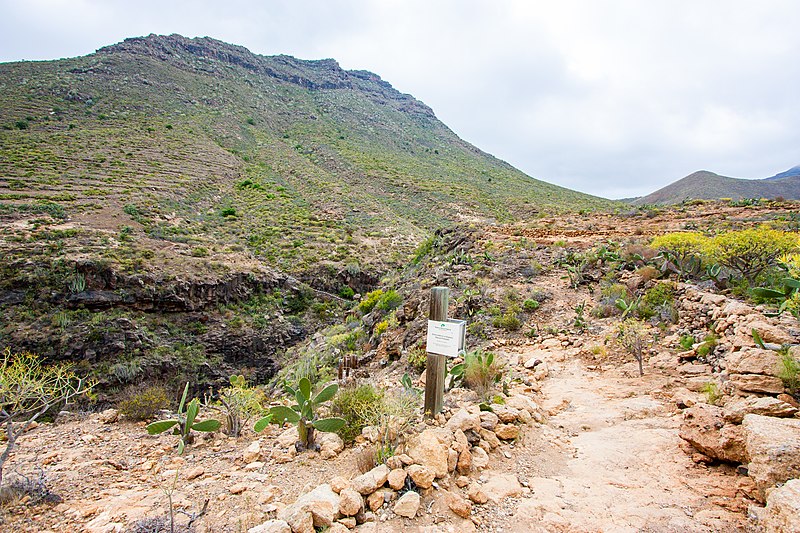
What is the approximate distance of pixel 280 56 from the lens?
7219cm

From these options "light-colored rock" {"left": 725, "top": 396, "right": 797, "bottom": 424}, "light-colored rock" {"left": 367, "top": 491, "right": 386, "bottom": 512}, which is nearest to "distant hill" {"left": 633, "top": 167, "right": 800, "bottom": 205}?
"light-colored rock" {"left": 725, "top": 396, "right": 797, "bottom": 424}

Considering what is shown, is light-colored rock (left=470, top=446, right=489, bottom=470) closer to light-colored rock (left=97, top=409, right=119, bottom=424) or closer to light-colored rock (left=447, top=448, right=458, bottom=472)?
light-colored rock (left=447, top=448, right=458, bottom=472)

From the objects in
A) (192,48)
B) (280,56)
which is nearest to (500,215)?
(192,48)

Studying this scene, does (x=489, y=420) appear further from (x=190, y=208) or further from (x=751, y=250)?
(x=190, y=208)

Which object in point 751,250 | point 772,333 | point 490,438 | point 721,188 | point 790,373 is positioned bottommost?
point 490,438

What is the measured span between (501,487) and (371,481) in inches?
45.9

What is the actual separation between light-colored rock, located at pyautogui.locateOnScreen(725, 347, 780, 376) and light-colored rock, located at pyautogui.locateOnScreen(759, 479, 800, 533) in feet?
6.81

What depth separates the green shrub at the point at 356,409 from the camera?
12.8 feet

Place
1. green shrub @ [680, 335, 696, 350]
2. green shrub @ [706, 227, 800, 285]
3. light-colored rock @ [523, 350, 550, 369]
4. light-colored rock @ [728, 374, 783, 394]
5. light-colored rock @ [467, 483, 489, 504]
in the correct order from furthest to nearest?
green shrub @ [706, 227, 800, 285] → light-colored rock @ [523, 350, 550, 369] → green shrub @ [680, 335, 696, 350] → light-colored rock @ [728, 374, 783, 394] → light-colored rock @ [467, 483, 489, 504]

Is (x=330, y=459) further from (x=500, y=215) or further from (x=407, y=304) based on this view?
(x=500, y=215)

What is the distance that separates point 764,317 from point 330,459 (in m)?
6.00

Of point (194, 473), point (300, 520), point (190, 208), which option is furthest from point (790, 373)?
point (190, 208)

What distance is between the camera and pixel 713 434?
3.12m

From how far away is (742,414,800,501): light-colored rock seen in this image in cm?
232
